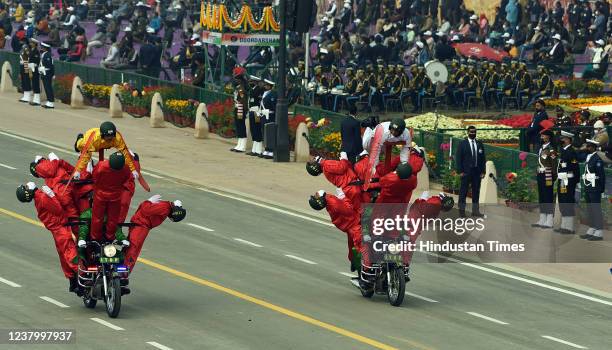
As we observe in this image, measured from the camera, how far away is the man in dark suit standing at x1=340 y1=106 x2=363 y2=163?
98.9ft

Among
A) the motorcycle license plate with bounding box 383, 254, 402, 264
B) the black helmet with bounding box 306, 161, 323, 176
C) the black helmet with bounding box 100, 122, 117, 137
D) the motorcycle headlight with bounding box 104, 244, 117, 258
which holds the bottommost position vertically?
the motorcycle license plate with bounding box 383, 254, 402, 264

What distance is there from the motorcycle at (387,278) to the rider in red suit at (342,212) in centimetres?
39

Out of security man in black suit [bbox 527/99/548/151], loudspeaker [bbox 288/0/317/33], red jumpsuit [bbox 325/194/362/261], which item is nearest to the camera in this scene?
red jumpsuit [bbox 325/194/362/261]

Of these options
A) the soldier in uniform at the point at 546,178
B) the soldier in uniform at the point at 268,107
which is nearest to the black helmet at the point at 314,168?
the soldier in uniform at the point at 546,178

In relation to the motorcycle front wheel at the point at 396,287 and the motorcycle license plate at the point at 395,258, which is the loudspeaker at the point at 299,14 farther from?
the motorcycle license plate at the point at 395,258

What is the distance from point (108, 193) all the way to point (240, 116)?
56.0 feet

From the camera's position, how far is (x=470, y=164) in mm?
30094

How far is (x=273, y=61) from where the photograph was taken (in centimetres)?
4550

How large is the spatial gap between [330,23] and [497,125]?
763 inches

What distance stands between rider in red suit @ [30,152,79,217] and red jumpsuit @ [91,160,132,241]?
454 mm

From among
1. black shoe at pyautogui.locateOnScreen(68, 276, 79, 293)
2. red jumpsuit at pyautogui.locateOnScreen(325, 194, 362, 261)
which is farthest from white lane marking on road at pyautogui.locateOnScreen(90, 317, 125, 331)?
red jumpsuit at pyautogui.locateOnScreen(325, 194, 362, 261)

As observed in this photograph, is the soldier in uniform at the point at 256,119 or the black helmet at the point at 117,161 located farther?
the soldier in uniform at the point at 256,119

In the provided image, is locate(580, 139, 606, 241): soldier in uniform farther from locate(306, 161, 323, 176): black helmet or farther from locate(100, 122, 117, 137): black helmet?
locate(100, 122, 117, 137): black helmet

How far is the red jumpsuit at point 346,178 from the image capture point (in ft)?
73.4
